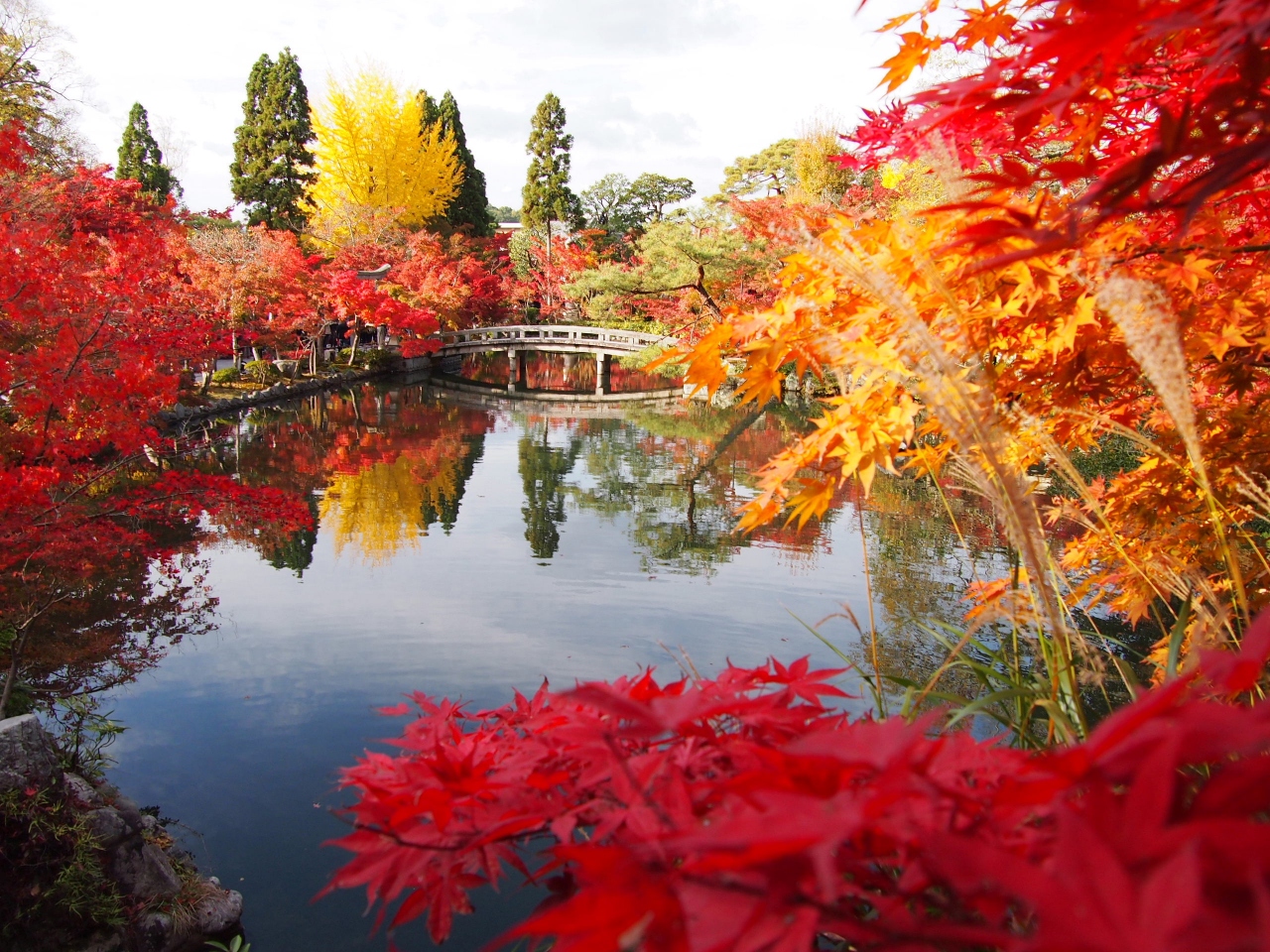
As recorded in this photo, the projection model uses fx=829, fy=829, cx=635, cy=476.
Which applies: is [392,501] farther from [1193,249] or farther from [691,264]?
[1193,249]

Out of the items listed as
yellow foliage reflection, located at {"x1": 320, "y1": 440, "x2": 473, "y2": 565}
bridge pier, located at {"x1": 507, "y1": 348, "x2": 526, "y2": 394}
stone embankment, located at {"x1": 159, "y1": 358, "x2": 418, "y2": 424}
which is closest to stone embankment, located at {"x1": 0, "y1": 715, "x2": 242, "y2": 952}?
yellow foliage reflection, located at {"x1": 320, "y1": 440, "x2": 473, "y2": 565}

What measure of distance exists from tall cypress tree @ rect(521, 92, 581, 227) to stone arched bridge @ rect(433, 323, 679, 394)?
16.6ft

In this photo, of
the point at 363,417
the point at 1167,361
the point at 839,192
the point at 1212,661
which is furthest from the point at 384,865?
the point at 839,192

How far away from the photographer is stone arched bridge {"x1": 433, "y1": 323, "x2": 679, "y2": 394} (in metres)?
18.1

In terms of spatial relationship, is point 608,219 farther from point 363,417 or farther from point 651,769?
point 651,769

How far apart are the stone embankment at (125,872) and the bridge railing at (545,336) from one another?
589 inches

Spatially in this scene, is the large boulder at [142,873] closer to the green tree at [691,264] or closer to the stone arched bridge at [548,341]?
the green tree at [691,264]

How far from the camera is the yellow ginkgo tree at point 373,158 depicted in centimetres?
2197

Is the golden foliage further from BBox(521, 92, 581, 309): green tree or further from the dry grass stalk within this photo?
BBox(521, 92, 581, 309): green tree

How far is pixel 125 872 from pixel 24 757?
0.52m

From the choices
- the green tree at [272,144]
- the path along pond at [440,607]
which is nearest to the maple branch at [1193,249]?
the path along pond at [440,607]

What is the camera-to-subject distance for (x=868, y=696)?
4148 mm

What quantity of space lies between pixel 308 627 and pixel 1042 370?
4.52 metres

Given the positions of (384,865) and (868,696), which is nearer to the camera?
(384,865)
